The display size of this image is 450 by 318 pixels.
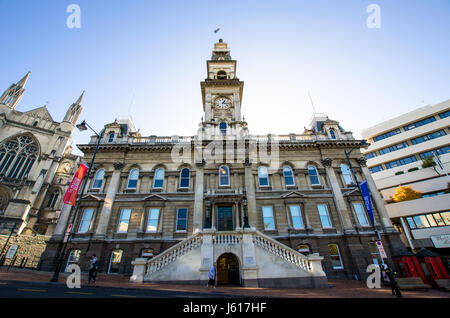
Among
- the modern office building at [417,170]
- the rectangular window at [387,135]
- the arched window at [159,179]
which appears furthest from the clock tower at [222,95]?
the rectangular window at [387,135]

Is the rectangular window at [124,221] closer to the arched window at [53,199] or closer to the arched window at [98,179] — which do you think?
the arched window at [98,179]

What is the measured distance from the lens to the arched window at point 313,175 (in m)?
23.2

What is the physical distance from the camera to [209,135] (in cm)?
2591

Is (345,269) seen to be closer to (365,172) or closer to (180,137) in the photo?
(365,172)

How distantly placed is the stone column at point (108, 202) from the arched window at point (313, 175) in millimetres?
A: 22137

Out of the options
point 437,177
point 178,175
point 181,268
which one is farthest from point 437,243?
point 178,175

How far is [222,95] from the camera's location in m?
30.8

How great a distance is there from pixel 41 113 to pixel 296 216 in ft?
202

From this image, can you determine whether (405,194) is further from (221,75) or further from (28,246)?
(28,246)

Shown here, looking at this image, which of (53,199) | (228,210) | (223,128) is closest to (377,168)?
(223,128)

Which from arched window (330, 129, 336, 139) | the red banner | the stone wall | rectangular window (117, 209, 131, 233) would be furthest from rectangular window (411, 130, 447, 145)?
the stone wall

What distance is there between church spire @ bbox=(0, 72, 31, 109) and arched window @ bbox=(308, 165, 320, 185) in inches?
2509

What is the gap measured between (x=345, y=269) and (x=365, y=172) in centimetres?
1113

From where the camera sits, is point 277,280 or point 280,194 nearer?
point 277,280
